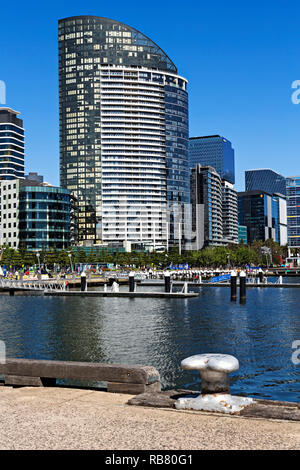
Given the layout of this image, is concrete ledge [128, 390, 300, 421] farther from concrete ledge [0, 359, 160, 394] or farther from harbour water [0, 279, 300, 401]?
harbour water [0, 279, 300, 401]

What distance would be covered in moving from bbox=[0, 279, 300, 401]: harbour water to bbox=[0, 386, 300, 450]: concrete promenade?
14.1m

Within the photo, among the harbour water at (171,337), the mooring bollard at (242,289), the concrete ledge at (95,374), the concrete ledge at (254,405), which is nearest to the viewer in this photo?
the concrete ledge at (254,405)

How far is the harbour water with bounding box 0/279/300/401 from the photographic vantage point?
29.4 m

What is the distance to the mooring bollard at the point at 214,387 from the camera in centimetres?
1151

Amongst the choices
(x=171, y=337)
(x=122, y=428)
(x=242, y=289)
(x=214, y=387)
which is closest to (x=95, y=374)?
(x=214, y=387)

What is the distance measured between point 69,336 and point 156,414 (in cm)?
3772

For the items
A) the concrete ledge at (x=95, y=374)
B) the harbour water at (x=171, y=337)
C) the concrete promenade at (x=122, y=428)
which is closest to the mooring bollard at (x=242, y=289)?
the harbour water at (x=171, y=337)

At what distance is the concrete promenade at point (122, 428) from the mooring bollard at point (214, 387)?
258 mm

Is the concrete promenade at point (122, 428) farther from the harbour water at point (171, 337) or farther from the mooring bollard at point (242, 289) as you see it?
the mooring bollard at point (242, 289)

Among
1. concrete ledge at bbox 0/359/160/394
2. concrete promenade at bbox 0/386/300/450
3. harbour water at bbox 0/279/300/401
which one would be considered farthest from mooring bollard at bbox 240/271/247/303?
concrete promenade at bbox 0/386/300/450

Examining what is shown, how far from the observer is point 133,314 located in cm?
6800

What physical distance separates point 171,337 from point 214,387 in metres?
34.9
